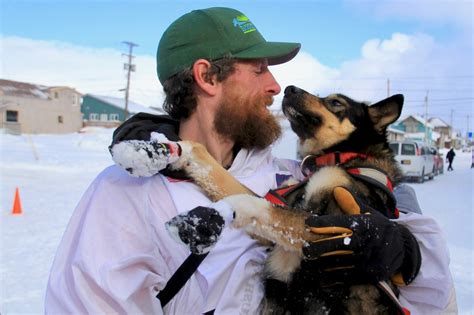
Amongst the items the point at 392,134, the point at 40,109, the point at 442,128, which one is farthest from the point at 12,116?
the point at 442,128

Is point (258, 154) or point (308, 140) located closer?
point (258, 154)

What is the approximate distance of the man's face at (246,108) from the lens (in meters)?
2.55

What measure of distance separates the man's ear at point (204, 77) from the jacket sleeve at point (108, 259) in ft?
2.45

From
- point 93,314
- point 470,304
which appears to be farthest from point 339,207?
point 470,304

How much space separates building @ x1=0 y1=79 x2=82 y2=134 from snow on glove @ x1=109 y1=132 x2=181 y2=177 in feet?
163

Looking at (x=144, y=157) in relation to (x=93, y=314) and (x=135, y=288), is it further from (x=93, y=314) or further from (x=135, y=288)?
(x=93, y=314)

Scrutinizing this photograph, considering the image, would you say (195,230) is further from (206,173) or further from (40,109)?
(40,109)

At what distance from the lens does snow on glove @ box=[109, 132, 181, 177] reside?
1965mm

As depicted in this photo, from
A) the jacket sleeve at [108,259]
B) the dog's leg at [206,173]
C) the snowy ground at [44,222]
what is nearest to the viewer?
the jacket sleeve at [108,259]

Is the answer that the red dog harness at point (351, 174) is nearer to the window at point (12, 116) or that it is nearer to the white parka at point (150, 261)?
the white parka at point (150, 261)

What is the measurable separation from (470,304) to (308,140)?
3.91 meters

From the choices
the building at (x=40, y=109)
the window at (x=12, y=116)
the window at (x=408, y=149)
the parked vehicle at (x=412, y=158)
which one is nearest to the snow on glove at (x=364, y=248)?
the parked vehicle at (x=412, y=158)

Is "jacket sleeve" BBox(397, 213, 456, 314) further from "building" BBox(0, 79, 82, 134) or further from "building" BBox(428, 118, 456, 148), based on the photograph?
"building" BBox(428, 118, 456, 148)

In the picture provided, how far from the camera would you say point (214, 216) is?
1.80 meters
